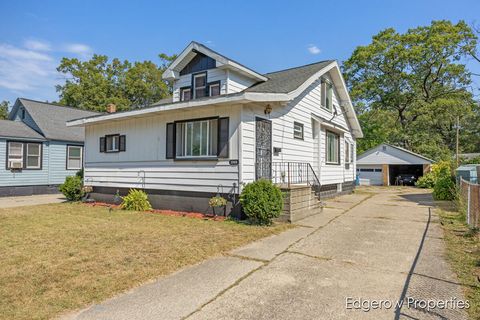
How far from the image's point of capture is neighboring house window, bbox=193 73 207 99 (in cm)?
1141

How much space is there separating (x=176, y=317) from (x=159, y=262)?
1.87 metres

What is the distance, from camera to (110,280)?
411cm

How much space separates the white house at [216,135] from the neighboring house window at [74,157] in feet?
19.6

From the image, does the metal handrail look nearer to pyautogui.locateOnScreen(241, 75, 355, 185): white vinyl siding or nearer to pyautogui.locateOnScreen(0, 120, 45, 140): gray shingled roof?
pyautogui.locateOnScreen(241, 75, 355, 185): white vinyl siding

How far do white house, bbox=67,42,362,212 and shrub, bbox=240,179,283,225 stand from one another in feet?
2.52

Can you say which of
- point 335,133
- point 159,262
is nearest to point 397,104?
point 335,133

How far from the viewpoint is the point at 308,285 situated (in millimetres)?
4008

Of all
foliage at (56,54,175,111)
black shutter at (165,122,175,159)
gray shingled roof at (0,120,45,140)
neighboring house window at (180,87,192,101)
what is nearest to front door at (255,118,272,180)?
black shutter at (165,122,175,159)

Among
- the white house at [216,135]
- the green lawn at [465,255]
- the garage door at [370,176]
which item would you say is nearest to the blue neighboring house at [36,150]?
the white house at [216,135]

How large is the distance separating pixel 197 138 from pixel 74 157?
42.6 feet

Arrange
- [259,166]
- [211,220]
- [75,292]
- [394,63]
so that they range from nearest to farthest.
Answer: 1. [75,292]
2. [211,220]
3. [259,166]
4. [394,63]

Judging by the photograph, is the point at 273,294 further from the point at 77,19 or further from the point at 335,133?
the point at 77,19

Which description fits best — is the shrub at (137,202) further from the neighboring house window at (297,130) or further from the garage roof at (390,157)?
the garage roof at (390,157)

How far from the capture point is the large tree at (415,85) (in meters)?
31.4
